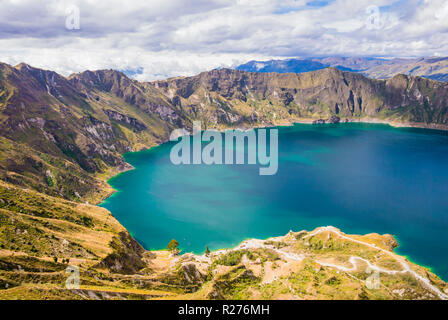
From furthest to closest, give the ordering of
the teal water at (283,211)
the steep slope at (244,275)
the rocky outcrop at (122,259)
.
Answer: the teal water at (283,211)
the rocky outcrop at (122,259)
the steep slope at (244,275)

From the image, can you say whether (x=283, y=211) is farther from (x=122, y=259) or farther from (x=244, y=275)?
(x=122, y=259)

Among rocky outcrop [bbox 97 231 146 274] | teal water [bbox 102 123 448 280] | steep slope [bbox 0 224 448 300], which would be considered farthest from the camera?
teal water [bbox 102 123 448 280]

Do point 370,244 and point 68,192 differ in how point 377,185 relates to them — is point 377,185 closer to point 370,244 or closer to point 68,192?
point 370,244

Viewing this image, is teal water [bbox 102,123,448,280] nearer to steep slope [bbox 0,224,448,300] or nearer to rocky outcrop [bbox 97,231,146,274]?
rocky outcrop [bbox 97,231,146,274]

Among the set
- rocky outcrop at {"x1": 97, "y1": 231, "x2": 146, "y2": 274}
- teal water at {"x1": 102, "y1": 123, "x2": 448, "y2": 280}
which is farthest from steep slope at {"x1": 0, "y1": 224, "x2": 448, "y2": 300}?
teal water at {"x1": 102, "y1": 123, "x2": 448, "y2": 280}

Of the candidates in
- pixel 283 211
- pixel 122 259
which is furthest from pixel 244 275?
pixel 283 211

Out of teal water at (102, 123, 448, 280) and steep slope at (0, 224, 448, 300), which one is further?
teal water at (102, 123, 448, 280)

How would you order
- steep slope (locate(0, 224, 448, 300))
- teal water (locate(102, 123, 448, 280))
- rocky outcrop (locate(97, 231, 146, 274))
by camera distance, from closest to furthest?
steep slope (locate(0, 224, 448, 300)), rocky outcrop (locate(97, 231, 146, 274)), teal water (locate(102, 123, 448, 280))

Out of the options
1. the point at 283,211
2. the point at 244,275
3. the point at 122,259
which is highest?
the point at 244,275

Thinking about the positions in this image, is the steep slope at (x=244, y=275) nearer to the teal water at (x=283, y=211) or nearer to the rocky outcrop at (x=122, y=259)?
the rocky outcrop at (x=122, y=259)

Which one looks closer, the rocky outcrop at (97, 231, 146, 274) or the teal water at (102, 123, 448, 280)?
the rocky outcrop at (97, 231, 146, 274)

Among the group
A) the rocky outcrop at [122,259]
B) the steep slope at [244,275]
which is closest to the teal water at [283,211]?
the rocky outcrop at [122,259]
